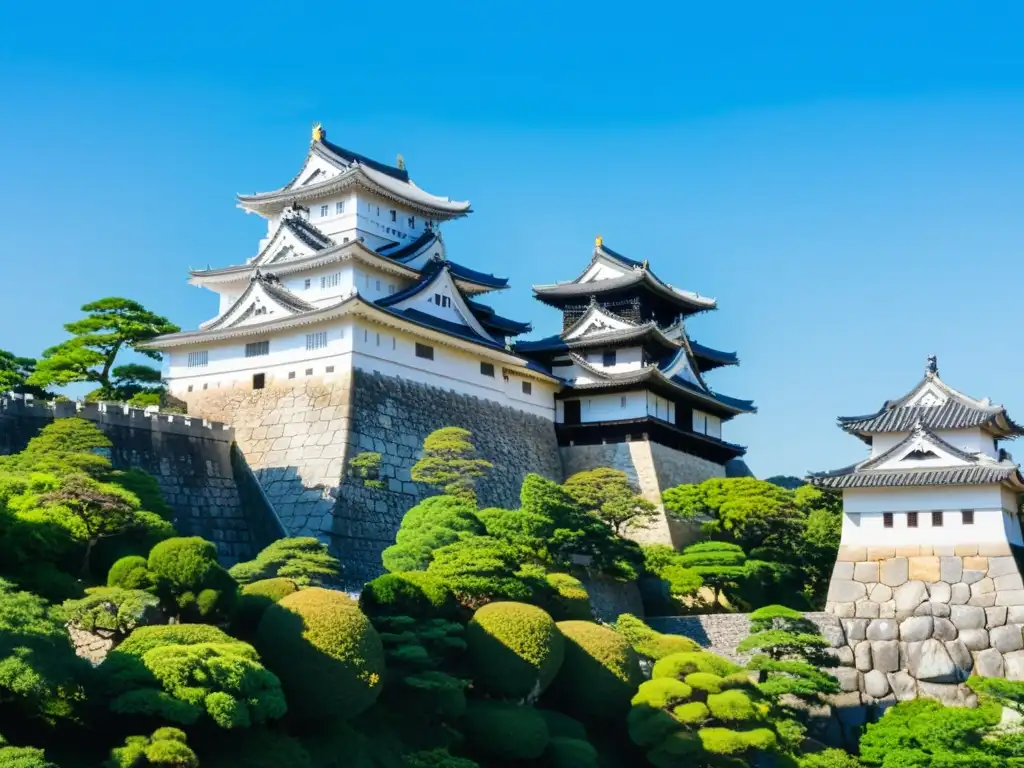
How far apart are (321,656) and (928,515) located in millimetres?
16921

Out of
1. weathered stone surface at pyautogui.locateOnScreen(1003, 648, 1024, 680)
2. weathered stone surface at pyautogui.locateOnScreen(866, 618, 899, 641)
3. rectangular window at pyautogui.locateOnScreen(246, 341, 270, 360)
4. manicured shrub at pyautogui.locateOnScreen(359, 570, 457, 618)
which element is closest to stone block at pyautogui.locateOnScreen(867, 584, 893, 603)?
weathered stone surface at pyautogui.locateOnScreen(866, 618, 899, 641)

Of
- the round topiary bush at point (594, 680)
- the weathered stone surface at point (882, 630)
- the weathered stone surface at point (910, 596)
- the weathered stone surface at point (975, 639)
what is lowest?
the round topiary bush at point (594, 680)

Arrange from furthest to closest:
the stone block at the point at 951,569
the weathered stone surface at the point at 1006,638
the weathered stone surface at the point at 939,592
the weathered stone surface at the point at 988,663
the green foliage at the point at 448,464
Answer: the green foliage at the point at 448,464, the stone block at the point at 951,569, the weathered stone surface at the point at 939,592, the weathered stone surface at the point at 1006,638, the weathered stone surface at the point at 988,663

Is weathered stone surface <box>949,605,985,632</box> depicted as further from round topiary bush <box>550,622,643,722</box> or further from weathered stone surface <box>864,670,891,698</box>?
round topiary bush <box>550,622,643,722</box>

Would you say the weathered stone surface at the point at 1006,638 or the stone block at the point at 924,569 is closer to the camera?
the weathered stone surface at the point at 1006,638

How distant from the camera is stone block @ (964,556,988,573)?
30.9 meters

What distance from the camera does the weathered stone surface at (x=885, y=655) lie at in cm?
3062

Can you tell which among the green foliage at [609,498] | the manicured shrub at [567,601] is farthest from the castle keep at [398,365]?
the manicured shrub at [567,601]

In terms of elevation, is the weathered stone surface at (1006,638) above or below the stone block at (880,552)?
below

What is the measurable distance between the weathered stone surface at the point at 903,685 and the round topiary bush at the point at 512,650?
9.74m

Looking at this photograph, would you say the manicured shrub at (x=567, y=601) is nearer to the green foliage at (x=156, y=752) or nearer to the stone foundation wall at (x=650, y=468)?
the stone foundation wall at (x=650, y=468)

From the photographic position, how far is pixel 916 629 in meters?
30.8

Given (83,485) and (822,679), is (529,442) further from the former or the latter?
(83,485)

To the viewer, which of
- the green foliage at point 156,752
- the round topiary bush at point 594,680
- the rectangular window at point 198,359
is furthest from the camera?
the rectangular window at point 198,359
